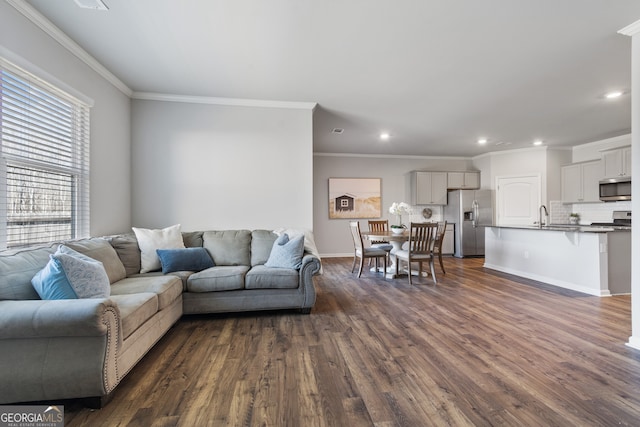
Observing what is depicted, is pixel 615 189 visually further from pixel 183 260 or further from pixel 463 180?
pixel 183 260

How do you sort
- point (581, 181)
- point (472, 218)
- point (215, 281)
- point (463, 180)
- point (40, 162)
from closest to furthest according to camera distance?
1. point (40, 162)
2. point (215, 281)
3. point (581, 181)
4. point (472, 218)
5. point (463, 180)

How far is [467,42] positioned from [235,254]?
3.24 metres

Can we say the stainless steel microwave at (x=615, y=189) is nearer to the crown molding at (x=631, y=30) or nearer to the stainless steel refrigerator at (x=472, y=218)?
the stainless steel refrigerator at (x=472, y=218)

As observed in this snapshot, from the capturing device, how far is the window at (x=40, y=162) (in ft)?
6.89

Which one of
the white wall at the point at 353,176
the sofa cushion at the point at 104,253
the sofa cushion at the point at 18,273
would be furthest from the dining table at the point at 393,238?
the sofa cushion at the point at 18,273

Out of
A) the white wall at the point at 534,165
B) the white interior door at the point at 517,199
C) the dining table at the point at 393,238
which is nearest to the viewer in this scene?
the dining table at the point at 393,238

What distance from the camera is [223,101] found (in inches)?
152

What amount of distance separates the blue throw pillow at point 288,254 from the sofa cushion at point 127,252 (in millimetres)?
1378

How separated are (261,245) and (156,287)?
1.31m

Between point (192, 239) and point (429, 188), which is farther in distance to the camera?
point (429, 188)

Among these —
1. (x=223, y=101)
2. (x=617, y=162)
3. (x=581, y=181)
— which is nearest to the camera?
(x=223, y=101)

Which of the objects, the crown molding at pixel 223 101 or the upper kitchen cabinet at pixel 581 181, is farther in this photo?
the upper kitchen cabinet at pixel 581 181

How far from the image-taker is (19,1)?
2.09 metres

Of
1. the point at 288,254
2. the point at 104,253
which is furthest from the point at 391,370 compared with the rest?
the point at 104,253
